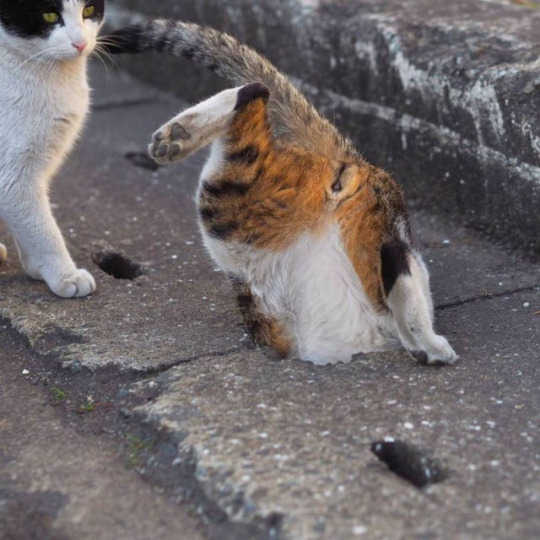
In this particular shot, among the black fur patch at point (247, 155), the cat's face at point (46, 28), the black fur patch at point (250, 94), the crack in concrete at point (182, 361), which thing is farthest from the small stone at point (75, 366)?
the cat's face at point (46, 28)

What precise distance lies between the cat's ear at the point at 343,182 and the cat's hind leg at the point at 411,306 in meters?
0.20

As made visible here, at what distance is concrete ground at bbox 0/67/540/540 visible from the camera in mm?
2041

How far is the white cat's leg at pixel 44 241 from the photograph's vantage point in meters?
3.28

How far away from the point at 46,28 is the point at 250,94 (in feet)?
2.94

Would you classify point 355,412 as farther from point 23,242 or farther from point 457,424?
point 23,242

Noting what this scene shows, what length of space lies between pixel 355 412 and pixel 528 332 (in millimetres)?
810

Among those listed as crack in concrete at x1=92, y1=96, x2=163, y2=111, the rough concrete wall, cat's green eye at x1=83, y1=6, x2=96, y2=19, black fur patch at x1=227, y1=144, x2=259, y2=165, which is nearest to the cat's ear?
black fur patch at x1=227, y1=144, x2=259, y2=165

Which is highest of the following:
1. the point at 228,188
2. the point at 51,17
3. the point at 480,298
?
the point at 51,17

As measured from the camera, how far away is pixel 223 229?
2.80 metres

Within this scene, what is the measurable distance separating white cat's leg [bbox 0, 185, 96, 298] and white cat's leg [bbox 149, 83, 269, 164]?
0.71m

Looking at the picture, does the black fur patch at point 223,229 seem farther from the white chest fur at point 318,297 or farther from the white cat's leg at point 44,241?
the white cat's leg at point 44,241

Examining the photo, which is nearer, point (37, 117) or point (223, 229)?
point (223, 229)

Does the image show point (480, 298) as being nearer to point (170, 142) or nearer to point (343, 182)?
point (343, 182)

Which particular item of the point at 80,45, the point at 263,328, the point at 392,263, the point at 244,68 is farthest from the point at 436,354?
the point at 80,45
